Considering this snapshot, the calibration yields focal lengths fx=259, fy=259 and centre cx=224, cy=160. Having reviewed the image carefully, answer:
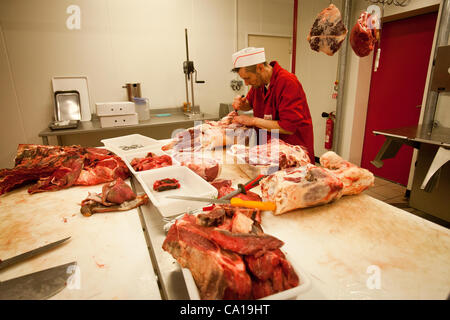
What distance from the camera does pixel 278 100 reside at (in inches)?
91.6

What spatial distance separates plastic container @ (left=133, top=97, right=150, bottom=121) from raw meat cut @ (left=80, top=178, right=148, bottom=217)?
3244 millimetres

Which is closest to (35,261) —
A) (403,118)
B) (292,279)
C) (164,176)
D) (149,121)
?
(164,176)

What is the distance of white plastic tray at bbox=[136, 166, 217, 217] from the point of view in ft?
3.93

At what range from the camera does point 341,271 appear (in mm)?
904

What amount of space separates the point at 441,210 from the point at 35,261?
3.98 m

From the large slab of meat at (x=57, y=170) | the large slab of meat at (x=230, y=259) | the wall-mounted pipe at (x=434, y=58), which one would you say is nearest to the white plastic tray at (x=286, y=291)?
the large slab of meat at (x=230, y=259)

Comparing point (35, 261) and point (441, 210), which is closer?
point (35, 261)

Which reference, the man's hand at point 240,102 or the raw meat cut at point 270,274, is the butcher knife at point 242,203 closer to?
the raw meat cut at point 270,274

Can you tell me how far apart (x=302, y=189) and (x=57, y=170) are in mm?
1555

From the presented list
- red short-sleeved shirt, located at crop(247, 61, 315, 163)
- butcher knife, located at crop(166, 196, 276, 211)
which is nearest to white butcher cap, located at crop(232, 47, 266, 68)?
red short-sleeved shirt, located at crop(247, 61, 315, 163)

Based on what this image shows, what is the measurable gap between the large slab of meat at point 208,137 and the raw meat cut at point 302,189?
946 mm

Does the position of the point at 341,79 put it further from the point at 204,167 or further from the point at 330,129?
the point at 204,167

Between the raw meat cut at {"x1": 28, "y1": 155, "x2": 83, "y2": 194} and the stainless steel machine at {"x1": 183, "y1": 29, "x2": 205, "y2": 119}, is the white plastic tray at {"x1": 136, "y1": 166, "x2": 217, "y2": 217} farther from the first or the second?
the stainless steel machine at {"x1": 183, "y1": 29, "x2": 205, "y2": 119}
